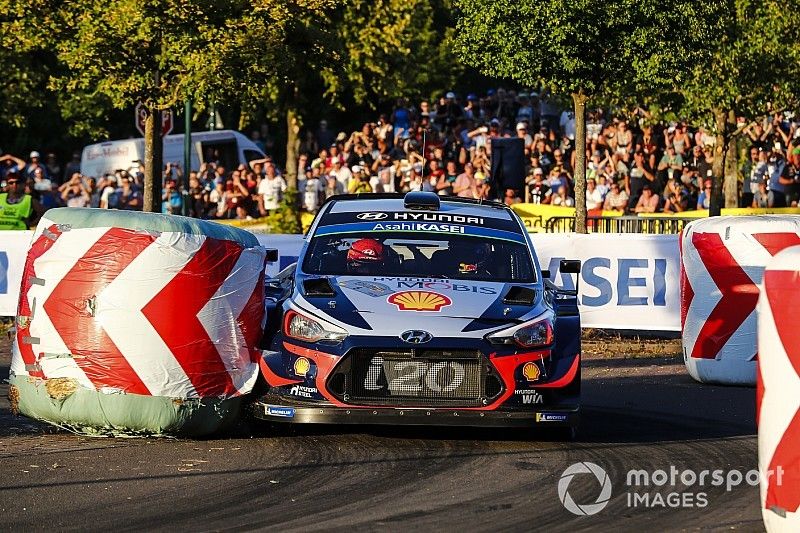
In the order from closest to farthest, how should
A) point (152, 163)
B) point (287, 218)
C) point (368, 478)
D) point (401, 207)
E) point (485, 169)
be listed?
point (368, 478), point (401, 207), point (152, 163), point (287, 218), point (485, 169)

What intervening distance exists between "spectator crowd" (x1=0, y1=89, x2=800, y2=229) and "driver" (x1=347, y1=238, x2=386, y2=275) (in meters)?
13.2

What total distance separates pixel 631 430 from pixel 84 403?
155 inches

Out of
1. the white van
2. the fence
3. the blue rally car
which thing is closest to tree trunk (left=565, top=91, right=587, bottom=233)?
the fence

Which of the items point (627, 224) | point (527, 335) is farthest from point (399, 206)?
point (627, 224)

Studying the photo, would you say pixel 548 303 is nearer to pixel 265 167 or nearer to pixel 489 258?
pixel 489 258

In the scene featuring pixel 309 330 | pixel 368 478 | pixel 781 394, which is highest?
pixel 781 394

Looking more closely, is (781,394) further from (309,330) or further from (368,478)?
(309,330)

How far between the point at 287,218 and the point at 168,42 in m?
3.72

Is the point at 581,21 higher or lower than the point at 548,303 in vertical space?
higher

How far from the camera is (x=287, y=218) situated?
79.9 ft

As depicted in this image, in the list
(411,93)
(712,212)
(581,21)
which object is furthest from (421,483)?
(411,93)

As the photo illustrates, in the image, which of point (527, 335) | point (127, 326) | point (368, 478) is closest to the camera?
point (368, 478)

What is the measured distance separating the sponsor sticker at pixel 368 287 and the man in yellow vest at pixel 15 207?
12748 mm

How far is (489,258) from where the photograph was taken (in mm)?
11125
